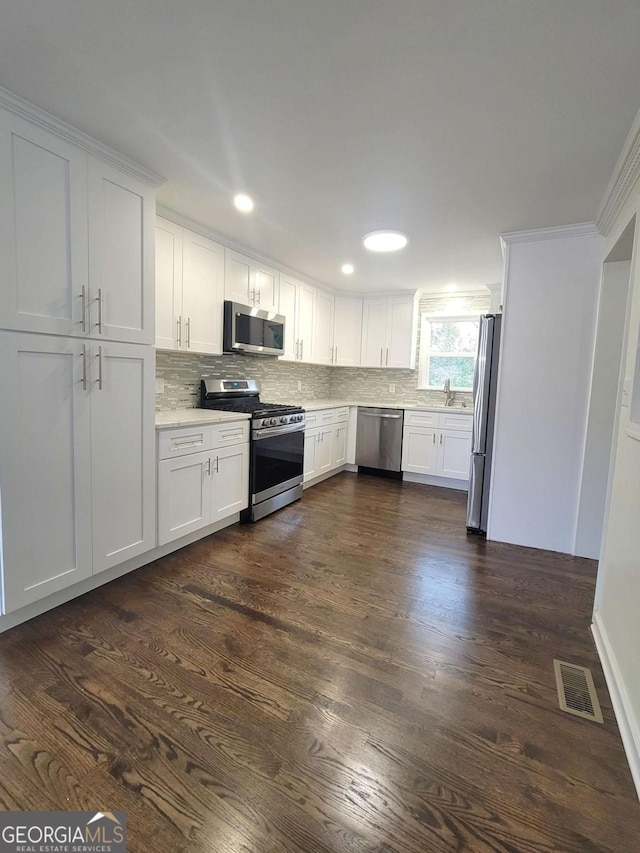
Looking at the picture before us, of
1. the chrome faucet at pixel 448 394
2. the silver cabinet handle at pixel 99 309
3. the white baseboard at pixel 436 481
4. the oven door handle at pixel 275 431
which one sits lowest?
the white baseboard at pixel 436 481

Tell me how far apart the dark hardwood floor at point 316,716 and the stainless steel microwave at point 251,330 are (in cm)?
188

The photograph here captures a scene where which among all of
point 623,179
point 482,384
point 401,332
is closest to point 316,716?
point 482,384

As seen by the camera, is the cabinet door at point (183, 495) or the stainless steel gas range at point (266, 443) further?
the stainless steel gas range at point (266, 443)

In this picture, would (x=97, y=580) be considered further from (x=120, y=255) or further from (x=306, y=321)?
(x=306, y=321)

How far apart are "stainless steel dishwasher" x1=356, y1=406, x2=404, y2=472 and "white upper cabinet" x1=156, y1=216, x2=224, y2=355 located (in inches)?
93.7

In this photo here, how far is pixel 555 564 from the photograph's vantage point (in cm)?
279

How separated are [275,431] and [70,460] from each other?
1.76 meters

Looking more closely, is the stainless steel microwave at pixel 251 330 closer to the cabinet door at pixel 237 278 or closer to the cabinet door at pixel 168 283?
the cabinet door at pixel 237 278

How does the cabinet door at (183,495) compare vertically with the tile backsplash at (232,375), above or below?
below

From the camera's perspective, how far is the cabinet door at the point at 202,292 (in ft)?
9.84

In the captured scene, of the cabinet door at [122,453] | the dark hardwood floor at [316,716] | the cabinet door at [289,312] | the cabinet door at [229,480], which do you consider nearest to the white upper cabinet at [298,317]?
the cabinet door at [289,312]

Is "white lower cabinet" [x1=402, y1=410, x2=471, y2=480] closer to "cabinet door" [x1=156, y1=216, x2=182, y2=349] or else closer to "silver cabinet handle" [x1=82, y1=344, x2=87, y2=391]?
"cabinet door" [x1=156, y1=216, x2=182, y2=349]

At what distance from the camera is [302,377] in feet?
17.3

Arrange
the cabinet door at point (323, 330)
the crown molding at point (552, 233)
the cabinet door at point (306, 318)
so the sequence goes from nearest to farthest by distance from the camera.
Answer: the crown molding at point (552, 233), the cabinet door at point (306, 318), the cabinet door at point (323, 330)
